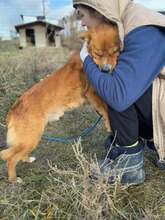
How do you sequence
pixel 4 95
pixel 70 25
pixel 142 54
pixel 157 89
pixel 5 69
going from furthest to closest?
1. pixel 70 25
2. pixel 5 69
3. pixel 4 95
4. pixel 157 89
5. pixel 142 54

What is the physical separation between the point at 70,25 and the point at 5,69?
377cm

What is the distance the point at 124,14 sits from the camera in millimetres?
2504

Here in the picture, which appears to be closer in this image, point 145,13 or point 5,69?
point 145,13

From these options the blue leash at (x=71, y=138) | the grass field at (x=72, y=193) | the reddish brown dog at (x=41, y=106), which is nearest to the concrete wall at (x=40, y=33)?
the blue leash at (x=71, y=138)

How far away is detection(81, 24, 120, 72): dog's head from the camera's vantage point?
8.50 ft

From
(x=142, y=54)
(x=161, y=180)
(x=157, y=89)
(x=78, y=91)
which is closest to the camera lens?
(x=142, y=54)

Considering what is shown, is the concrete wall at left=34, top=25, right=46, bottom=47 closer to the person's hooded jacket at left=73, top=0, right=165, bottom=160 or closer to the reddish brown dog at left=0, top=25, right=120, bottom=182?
the reddish brown dog at left=0, top=25, right=120, bottom=182

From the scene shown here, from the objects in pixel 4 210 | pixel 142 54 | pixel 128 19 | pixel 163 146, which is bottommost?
pixel 4 210

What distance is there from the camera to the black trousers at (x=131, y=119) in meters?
2.64

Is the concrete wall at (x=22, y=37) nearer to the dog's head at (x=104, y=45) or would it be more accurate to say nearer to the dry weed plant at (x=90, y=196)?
the dog's head at (x=104, y=45)

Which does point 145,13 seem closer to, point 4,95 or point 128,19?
point 128,19

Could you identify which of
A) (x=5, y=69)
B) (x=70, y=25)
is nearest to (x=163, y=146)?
(x=5, y=69)

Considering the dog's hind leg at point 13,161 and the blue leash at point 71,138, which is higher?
the dog's hind leg at point 13,161

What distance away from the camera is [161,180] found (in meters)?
2.88
